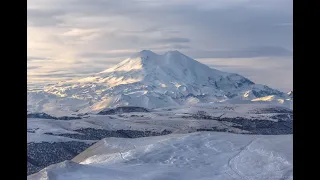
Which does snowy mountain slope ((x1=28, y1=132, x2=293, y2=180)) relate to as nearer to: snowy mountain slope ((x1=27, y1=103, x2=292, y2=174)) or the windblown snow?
the windblown snow

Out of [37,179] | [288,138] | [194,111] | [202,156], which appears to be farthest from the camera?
[194,111]

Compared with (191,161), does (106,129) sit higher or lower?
lower

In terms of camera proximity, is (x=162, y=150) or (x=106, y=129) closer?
(x=162, y=150)

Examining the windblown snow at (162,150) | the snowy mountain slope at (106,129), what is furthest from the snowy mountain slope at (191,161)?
the snowy mountain slope at (106,129)

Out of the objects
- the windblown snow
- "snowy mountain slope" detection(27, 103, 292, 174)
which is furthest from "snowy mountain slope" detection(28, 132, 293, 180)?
"snowy mountain slope" detection(27, 103, 292, 174)

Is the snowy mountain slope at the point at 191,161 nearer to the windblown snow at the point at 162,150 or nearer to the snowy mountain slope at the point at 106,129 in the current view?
the windblown snow at the point at 162,150

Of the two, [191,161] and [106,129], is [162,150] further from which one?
[106,129]

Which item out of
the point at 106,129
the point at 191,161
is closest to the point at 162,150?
the point at 191,161
